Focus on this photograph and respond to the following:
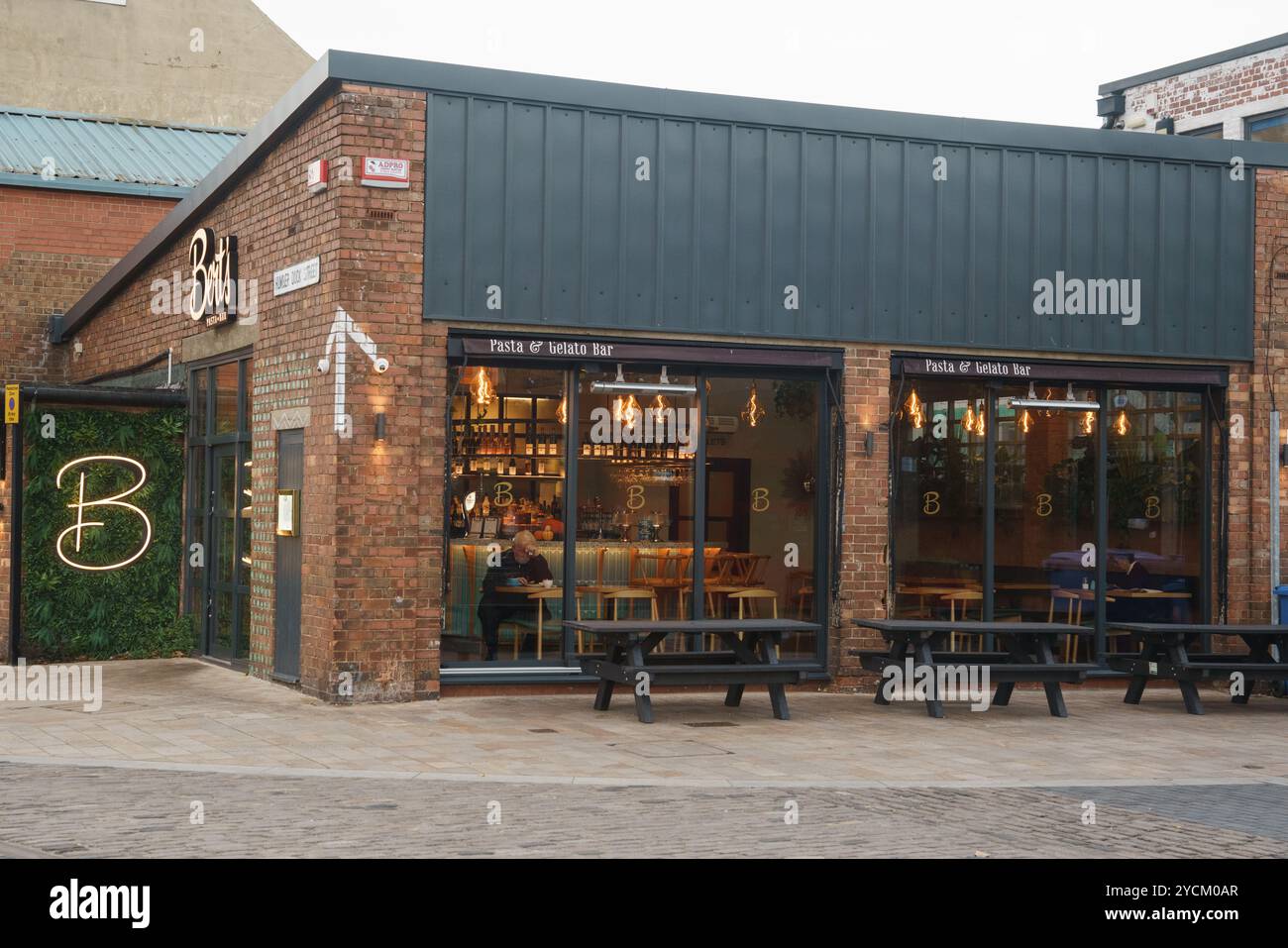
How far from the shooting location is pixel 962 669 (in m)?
12.7

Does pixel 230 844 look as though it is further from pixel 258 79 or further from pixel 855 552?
pixel 258 79

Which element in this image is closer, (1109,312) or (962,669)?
(962,669)

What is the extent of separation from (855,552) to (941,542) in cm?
93

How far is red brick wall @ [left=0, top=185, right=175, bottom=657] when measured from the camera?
19984 mm

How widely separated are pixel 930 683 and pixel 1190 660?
2.82 m

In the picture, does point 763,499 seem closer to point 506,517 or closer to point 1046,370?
point 506,517

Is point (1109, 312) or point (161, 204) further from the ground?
point (161, 204)

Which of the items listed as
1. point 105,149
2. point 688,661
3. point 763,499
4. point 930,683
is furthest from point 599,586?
point 105,149

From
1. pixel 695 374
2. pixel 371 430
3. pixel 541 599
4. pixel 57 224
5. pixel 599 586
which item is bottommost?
pixel 541 599

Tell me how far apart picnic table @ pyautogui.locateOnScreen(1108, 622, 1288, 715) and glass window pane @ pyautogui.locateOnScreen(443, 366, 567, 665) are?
491 centimetres

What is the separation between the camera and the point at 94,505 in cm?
1521
